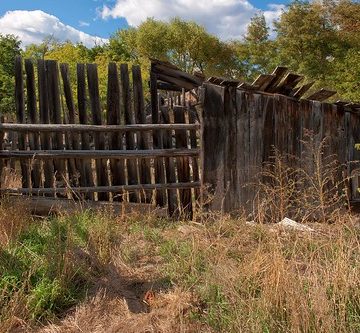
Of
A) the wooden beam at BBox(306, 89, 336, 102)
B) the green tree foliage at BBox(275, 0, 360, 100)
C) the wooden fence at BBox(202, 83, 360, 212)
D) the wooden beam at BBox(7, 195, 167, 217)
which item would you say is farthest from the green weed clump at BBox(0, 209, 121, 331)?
the green tree foliage at BBox(275, 0, 360, 100)

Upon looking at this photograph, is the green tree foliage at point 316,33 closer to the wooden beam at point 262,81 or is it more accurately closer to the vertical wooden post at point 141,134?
the wooden beam at point 262,81

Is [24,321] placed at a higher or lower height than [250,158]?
lower

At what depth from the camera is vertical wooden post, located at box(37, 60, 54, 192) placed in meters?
5.84

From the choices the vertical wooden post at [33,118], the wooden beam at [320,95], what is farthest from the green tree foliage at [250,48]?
the vertical wooden post at [33,118]

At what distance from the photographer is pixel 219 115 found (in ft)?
20.4

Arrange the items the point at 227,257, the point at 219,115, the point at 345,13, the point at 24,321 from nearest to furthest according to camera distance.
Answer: the point at 24,321 < the point at 227,257 < the point at 219,115 < the point at 345,13

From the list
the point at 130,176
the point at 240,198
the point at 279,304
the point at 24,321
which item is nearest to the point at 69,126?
the point at 130,176

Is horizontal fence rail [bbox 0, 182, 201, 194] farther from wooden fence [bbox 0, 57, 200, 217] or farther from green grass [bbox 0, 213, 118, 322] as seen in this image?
green grass [bbox 0, 213, 118, 322]

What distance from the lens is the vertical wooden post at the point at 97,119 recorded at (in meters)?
5.94

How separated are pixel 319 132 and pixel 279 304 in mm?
4960

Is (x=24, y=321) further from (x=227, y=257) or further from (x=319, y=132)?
(x=319, y=132)

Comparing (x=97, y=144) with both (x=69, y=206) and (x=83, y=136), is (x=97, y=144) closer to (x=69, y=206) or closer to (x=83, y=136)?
(x=83, y=136)

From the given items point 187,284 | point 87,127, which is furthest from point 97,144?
point 187,284

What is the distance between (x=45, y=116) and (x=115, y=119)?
0.99 metres
